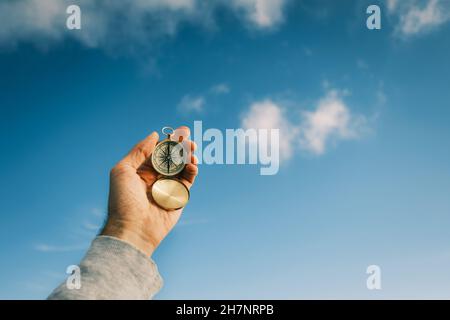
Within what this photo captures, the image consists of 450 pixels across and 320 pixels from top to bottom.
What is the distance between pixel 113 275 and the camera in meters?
3.37

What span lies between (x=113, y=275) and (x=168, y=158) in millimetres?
4412

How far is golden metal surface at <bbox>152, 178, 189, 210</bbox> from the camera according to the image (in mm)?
6295

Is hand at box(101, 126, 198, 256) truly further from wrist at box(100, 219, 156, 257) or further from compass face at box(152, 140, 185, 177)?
compass face at box(152, 140, 185, 177)

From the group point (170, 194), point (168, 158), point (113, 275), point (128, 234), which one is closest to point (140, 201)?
point (170, 194)

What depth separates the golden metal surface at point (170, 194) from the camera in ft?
20.7

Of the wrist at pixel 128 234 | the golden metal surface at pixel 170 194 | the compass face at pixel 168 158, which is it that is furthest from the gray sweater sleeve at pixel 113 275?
the compass face at pixel 168 158

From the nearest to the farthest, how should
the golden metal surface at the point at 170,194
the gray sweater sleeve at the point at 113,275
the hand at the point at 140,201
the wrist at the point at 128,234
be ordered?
the gray sweater sleeve at the point at 113,275 → the wrist at the point at 128,234 → the hand at the point at 140,201 → the golden metal surface at the point at 170,194

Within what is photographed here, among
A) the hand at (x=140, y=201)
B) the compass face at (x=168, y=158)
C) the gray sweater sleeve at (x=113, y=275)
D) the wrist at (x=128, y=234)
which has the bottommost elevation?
the gray sweater sleeve at (x=113, y=275)

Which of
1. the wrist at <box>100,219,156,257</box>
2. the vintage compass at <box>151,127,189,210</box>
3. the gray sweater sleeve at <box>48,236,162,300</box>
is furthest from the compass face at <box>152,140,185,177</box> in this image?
the gray sweater sleeve at <box>48,236,162,300</box>

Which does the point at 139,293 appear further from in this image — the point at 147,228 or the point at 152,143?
the point at 152,143

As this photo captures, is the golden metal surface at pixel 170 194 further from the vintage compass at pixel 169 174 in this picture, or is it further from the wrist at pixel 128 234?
the wrist at pixel 128 234

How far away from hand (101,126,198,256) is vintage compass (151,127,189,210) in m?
0.10

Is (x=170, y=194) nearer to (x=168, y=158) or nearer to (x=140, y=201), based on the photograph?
(x=140, y=201)
